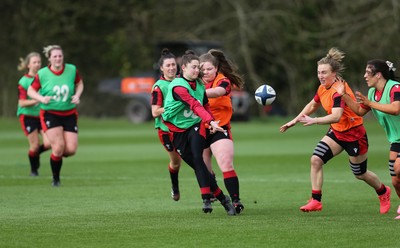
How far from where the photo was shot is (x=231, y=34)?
4734 centimetres

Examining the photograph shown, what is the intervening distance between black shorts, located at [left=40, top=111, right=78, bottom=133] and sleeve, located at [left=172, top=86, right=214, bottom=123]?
4616mm

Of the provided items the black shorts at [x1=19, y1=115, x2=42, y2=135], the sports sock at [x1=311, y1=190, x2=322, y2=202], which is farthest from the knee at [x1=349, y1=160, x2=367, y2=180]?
the black shorts at [x1=19, y1=115, x2=42, y2=135]

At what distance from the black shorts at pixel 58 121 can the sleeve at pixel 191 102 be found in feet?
15.1

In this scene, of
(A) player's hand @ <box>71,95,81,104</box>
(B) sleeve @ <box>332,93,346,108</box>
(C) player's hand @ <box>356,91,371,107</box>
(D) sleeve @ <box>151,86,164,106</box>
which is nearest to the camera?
(C) player's hand @ <box>356,91,371,107</box>

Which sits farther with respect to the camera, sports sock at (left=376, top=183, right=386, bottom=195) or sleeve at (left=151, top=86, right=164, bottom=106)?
sleeve at (left=151, top=86, right=164, bottom=106)

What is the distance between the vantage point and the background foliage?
139ft

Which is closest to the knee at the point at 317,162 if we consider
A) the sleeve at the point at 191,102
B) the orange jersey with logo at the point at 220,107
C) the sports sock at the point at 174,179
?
the orange jersey with logo at the point at 220,107

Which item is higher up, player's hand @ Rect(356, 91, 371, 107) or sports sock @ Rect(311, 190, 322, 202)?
player's hand @ Rect(356, 91, 371, 107)

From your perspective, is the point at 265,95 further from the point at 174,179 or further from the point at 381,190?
the point at 174,179

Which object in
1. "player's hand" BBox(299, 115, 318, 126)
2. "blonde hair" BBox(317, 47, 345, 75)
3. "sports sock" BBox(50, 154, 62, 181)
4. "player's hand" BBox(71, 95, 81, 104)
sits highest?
"blonde hair" BBox(317, 47, 345, 75)

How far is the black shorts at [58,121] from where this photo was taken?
50.0 ft

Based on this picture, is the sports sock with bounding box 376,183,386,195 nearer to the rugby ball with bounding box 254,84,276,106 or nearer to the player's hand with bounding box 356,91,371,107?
the player's hand with bounding box 356,91,371,107

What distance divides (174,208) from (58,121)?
4.03 meters

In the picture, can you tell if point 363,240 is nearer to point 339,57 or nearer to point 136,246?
point 136,246
